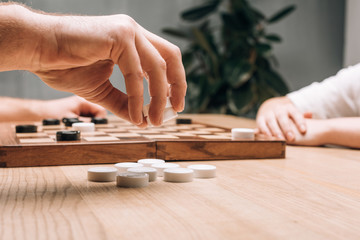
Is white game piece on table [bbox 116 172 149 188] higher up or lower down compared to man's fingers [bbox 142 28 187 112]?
lower down

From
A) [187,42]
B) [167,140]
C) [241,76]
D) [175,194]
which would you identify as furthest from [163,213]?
[187,42]

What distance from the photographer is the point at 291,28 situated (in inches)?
199

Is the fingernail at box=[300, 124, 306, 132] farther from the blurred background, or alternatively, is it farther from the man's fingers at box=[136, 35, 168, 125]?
the blurred background

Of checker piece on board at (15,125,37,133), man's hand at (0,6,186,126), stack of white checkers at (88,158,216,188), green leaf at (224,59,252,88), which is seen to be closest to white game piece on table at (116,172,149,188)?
stack of white checkers at (88,158,216,188)

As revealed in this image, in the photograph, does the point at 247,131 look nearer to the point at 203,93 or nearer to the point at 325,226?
the point at 325,226

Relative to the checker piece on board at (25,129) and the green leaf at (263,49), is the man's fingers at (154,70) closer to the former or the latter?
the checker piece on board at (25,129)

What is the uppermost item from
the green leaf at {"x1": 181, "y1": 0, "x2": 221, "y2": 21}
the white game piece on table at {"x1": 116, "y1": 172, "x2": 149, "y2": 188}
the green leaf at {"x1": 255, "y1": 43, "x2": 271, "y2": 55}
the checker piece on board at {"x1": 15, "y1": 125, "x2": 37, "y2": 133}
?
the green leaf at {"x1": 181, "y1": 0, "x2": 221, "y2": 21}

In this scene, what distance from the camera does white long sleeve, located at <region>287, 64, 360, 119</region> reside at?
1805 mm

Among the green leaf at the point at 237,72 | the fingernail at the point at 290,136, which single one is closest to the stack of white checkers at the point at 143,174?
the fingernail at the point at 290,136

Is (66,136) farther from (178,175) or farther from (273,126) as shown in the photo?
(273,126)

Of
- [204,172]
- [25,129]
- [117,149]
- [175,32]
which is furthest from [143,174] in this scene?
[175,32]

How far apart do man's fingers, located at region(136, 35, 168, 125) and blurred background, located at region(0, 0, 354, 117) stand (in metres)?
3.60

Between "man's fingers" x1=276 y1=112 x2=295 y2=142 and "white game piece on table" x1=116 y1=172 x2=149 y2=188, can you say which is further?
"man's fingers" x1=276 y1=112 x2=295 y2=142

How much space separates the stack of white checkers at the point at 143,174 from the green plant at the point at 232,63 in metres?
3.12
